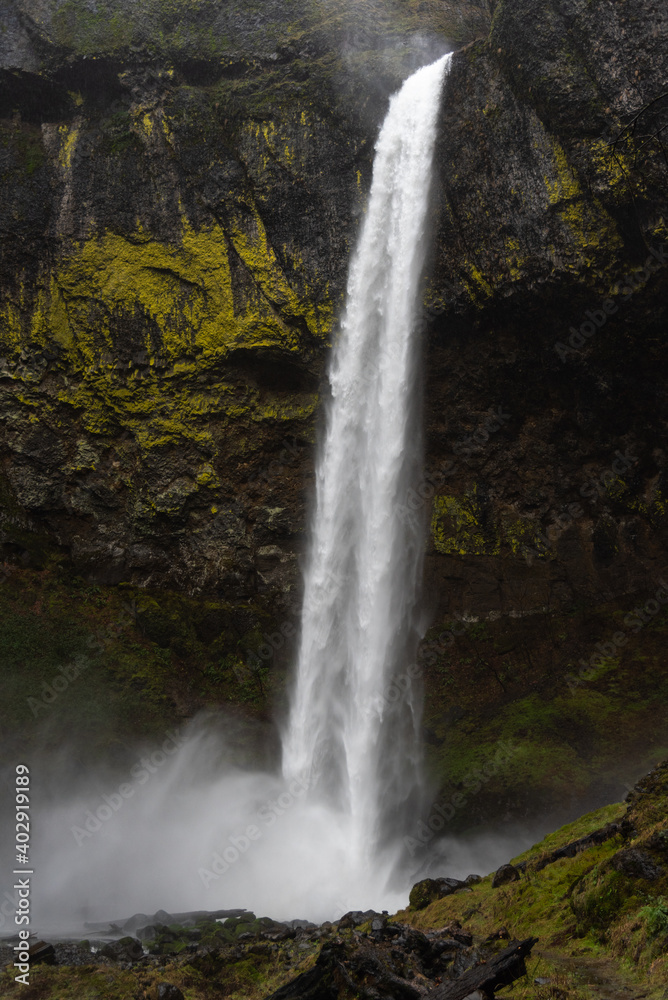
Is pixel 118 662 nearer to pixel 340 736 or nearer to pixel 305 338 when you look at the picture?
pixel 340 736

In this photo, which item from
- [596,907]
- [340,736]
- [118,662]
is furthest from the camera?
[118,662]

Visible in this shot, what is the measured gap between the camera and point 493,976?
4.83 metres

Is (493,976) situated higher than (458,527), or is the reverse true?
(458,527)

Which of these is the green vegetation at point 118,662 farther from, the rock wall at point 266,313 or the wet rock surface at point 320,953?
the wet rock surface at point 320,953

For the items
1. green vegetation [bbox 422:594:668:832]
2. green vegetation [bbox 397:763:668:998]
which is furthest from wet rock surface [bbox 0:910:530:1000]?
green vegetation [bbox 422:594:668:832]

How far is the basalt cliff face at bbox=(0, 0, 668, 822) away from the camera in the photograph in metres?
14.2

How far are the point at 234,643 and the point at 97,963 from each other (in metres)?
8.52

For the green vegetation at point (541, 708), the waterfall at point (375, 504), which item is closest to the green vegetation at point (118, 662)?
the waterfall at point (375, 504)

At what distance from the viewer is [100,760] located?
1445 centimetres

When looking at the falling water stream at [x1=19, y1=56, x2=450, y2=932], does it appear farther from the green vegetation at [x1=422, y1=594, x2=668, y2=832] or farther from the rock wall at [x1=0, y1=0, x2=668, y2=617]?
the green vegetation at [x1=422, y1=594, x2=668, y2=832]

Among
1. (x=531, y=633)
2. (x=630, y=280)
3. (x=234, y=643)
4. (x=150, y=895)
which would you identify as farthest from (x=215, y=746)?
(x=630, y=280)

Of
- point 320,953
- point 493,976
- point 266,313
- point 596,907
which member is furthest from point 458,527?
point 493,976

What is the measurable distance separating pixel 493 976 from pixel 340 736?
950 cm

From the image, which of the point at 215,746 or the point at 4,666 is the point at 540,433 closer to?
the point at 215,746
